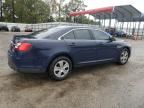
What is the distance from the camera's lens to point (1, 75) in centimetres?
541

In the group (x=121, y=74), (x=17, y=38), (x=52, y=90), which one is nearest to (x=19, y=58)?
(x=17, y=38)

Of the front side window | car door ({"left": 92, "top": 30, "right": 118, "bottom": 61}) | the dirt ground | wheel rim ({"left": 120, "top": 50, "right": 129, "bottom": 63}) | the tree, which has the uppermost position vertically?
the tree

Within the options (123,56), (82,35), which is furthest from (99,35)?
(123,56)

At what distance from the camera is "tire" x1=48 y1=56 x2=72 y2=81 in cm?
494

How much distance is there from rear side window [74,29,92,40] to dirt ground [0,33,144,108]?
110 centimetres

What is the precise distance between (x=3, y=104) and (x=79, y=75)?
8.40 feet

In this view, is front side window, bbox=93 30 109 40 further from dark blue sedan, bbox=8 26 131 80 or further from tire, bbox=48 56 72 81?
tire, bbox=48 56 72 81

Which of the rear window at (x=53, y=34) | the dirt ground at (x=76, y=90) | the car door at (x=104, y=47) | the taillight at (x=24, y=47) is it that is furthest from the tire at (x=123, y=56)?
the taillight at (x=24, y=47)

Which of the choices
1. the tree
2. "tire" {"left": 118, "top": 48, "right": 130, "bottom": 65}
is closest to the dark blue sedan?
"tire" {"left": 118, "top": 48, "right": 130, "bottom": 65}

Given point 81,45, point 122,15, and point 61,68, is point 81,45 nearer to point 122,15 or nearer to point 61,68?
point 61,68

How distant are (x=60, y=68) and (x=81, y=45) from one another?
0.95m

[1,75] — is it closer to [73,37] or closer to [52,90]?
[52,90]

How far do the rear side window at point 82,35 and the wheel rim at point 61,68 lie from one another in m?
0.87

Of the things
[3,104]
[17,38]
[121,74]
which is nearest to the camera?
[3,104]
